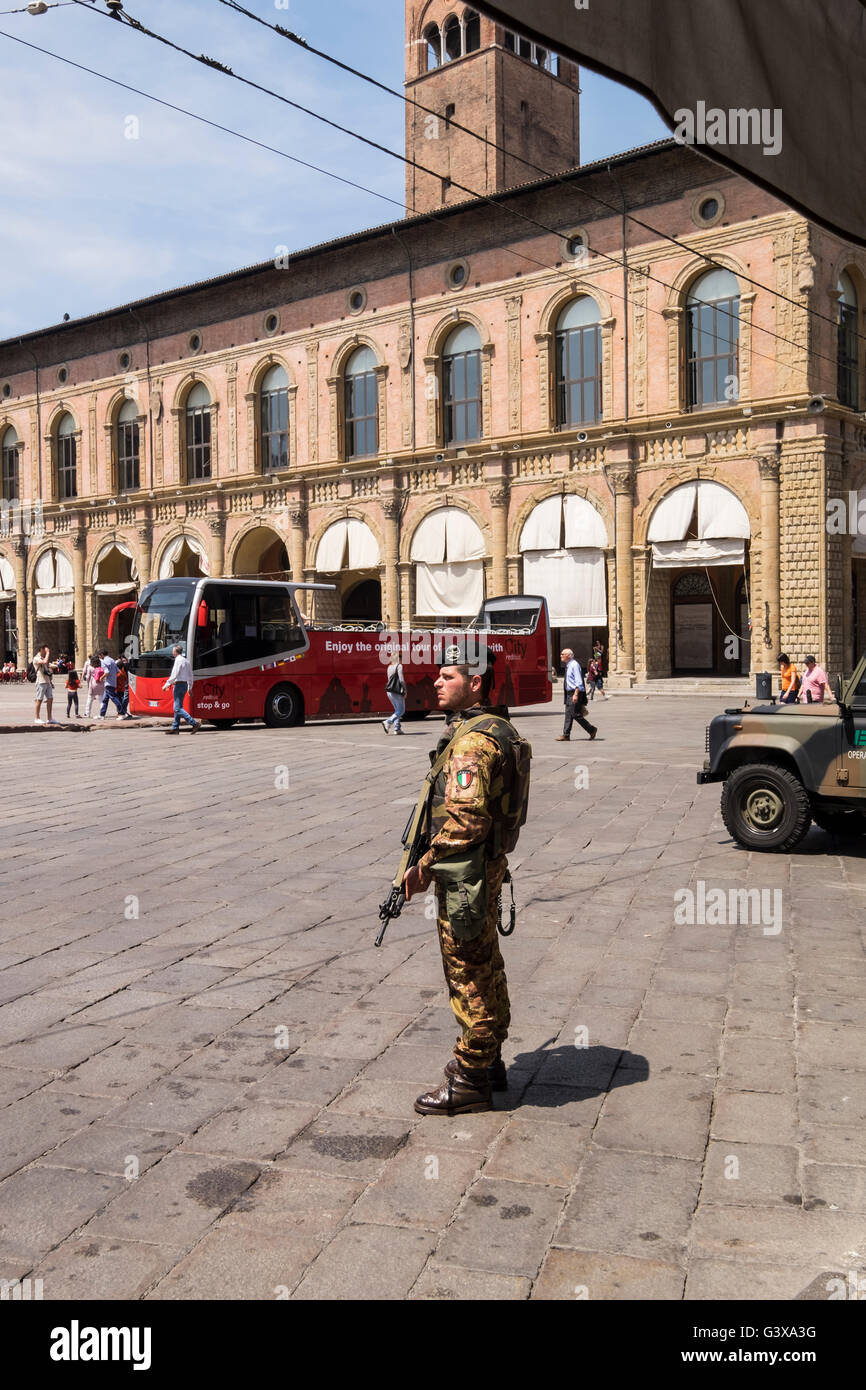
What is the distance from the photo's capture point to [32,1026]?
4.82 metres

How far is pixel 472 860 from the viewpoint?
149 inches

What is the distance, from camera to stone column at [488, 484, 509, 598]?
112 feet

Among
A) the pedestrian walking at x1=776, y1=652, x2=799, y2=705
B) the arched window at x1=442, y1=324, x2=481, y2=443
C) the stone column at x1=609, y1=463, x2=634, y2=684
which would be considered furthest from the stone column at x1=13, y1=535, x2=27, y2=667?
the pedestrian walking at x1=776, y1=652, x2=799, y2=705

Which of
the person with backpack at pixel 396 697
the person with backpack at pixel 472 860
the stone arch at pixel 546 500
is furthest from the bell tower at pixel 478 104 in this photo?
the person with backpack at pixel 472 860

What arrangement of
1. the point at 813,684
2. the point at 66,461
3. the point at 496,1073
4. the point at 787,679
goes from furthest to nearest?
the point at 66,461 → the point at 787,679 → the point at 813,684 → the point at 496,1073

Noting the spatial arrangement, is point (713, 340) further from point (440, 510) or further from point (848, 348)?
point (440, 510)

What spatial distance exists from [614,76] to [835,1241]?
2.80 meters

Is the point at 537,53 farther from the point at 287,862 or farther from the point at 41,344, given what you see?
the point at 287,862

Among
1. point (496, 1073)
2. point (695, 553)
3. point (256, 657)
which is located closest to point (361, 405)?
point (695, 553)

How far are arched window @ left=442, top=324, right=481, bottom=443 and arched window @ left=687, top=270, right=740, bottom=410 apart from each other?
22.7 feet

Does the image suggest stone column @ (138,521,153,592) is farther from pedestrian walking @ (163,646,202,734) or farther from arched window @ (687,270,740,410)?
pedestrian walking @ (163,646,202,734)

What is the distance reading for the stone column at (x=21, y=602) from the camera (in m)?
49.4

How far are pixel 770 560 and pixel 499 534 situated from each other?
27.8 ft

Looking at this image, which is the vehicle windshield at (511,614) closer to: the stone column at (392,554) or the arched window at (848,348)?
the stone column at (392,554)
